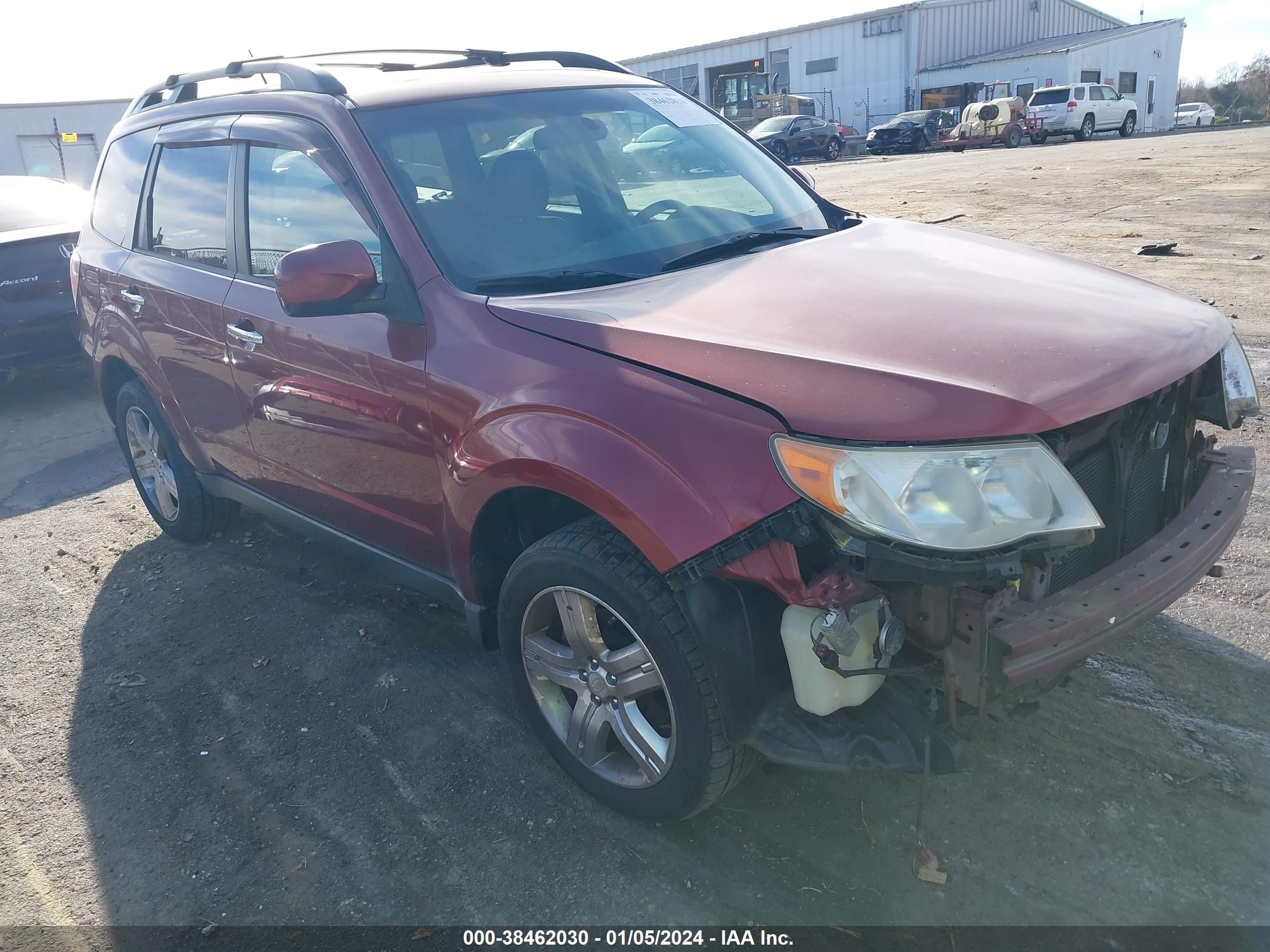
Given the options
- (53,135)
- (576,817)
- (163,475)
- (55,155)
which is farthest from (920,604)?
(55,155)

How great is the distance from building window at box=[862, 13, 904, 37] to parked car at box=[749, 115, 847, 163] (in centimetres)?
1436

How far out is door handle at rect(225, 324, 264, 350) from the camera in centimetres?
348

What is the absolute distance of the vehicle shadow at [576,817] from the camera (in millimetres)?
2426

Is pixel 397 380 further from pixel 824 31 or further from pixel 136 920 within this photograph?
pixel 824 31

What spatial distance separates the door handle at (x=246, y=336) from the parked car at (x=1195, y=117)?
53.0 meters

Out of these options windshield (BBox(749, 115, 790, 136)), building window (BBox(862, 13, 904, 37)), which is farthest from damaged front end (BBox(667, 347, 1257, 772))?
building window (BBox(862, 13, 904, 37))

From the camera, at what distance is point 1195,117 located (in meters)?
46.8

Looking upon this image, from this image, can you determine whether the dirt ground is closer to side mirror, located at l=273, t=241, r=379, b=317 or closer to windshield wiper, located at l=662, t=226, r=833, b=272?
windshield wiper, located at l=662, t=226, r=833, b=272

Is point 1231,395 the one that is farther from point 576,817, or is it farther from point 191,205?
point 191,205

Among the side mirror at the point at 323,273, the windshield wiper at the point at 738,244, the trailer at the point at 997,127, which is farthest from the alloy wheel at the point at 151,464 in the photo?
the trailer at the point at 997,127

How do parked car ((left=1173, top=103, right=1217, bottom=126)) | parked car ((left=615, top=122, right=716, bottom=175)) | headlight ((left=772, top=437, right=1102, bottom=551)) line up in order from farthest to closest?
parked car ((left=1173, top=103, right=1217, bottom=126)) < parked car ((left=615, top=122, right=716, bottom=175)) < headlight ((left=772, top=437, right=1102, bottom=551))

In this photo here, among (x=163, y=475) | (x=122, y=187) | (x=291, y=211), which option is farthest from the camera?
(x=163, y=475)

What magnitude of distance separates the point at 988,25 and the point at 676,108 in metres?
52.6

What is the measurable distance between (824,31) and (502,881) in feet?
169
